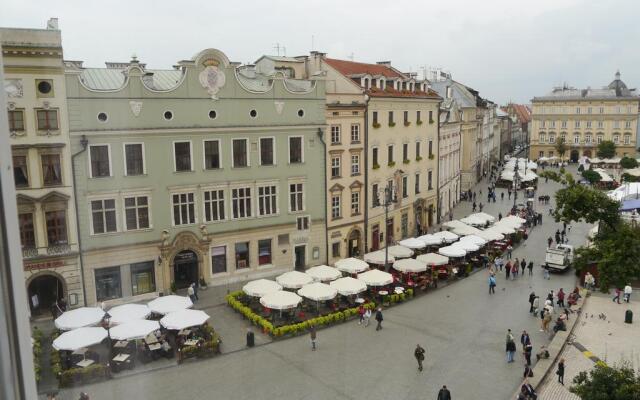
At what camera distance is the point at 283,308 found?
29.1 feet

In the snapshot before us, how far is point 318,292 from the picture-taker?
9.52 metres

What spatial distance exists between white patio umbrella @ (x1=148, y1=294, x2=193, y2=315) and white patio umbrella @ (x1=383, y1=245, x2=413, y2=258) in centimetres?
539

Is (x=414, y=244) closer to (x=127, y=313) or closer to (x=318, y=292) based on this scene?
(x=318, y=292)

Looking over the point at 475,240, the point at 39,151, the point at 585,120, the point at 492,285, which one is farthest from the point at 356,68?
the point at 585,120

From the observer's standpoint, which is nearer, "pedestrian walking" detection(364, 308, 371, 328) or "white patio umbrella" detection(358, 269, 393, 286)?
"pedestrian walking" detection(364, 308, 371, 328)

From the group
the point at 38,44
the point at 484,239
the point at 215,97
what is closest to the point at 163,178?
the point at 215,97

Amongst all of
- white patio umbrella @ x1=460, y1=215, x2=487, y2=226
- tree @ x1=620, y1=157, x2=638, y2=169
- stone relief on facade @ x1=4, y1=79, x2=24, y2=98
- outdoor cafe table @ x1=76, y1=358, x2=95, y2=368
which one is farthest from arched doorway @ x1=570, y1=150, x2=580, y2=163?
stone relief on facade @ x1=4, y1=79, x2=24, y2=98

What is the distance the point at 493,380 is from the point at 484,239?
7.21 m

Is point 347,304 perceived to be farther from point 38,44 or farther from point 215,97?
point 38,44

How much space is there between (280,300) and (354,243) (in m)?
4.91

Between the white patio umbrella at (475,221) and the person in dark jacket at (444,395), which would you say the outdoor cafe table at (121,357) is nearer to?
the person in dark jacket at (444,395)

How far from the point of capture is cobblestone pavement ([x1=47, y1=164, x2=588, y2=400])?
6.65 m

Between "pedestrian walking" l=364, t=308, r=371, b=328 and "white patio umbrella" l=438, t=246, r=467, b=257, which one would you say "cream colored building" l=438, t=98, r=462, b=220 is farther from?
"pedestrian walking" l=364, t=308, r=371, b=328

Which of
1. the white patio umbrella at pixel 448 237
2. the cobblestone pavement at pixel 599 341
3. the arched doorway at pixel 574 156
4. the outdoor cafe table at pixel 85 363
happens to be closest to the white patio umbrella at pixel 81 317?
the outdoor cafe table at pixel 85 363
